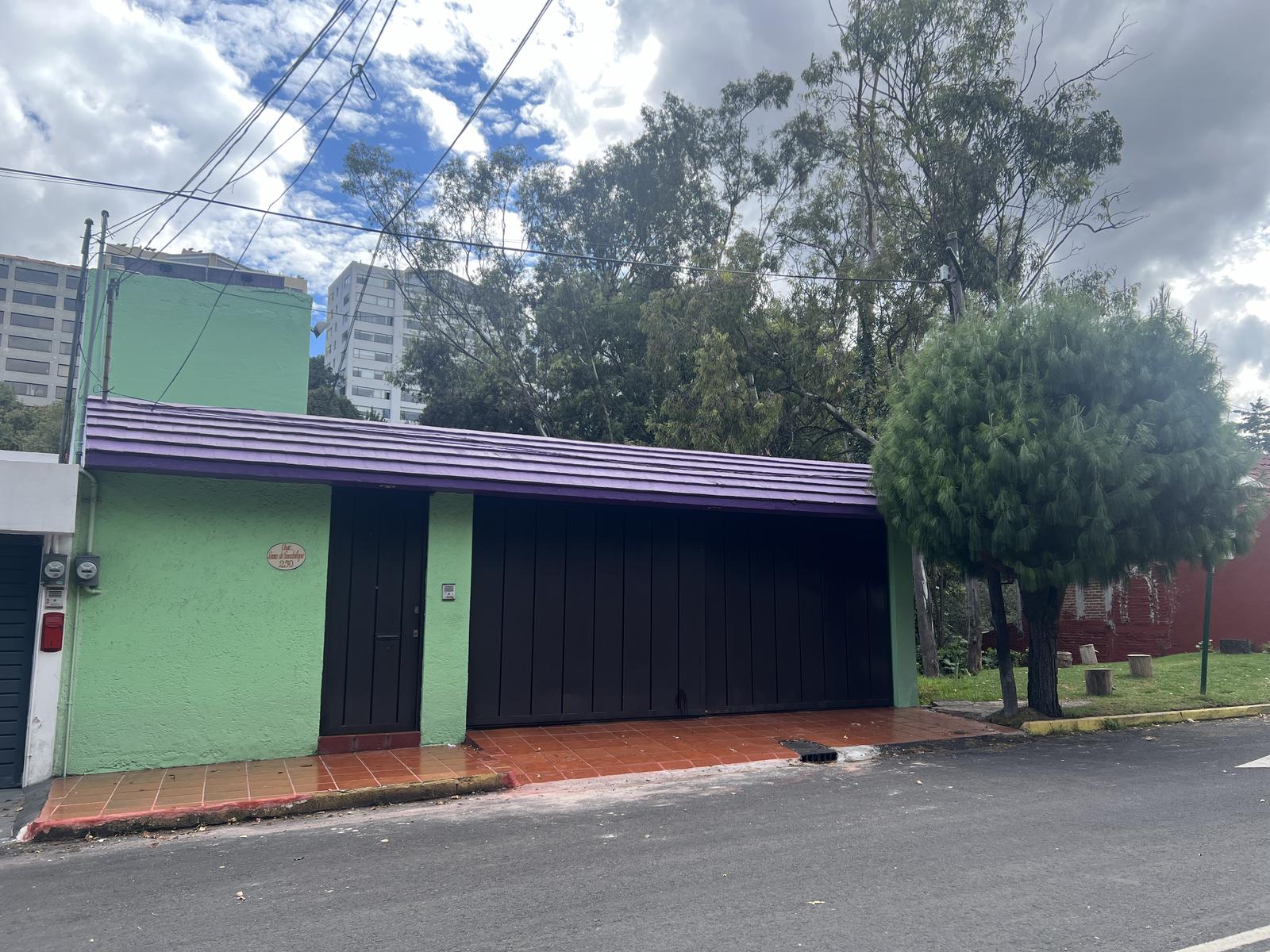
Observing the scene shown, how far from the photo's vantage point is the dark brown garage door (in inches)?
396

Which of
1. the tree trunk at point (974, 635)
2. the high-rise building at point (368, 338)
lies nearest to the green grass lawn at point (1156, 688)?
the tree trunk at point (974, 635)

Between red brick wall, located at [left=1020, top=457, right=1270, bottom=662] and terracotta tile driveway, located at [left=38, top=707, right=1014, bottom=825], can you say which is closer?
terracotta tile driveway, located at [left=38, top=707, right=1014, bottom=825]

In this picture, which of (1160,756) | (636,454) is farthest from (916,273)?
(1160,756)

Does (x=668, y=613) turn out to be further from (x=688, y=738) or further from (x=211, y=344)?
(x=211, y=344)

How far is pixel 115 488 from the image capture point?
7934mm

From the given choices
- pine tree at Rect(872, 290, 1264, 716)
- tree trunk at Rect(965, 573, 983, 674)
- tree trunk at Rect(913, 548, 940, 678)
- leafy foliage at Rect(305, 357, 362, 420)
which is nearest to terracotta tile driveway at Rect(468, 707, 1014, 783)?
pine tree at Rect(872, 290, 1264, 716)

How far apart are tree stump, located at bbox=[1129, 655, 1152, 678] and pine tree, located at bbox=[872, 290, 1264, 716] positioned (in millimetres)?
6149

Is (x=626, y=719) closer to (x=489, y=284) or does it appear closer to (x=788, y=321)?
(x=788, y=321)

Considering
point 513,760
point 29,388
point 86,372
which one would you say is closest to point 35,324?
point 29,388

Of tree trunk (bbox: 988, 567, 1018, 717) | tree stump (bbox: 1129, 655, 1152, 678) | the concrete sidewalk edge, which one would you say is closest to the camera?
the concrete sidewalk edge

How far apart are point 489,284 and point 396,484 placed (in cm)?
2227

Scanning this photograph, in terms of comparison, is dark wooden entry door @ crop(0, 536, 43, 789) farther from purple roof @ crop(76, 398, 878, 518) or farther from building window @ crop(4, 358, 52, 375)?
building window @ crop(4, 358, 52, 375)

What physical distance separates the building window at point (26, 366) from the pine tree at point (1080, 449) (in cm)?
9752

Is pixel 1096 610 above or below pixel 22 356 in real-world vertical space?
below
